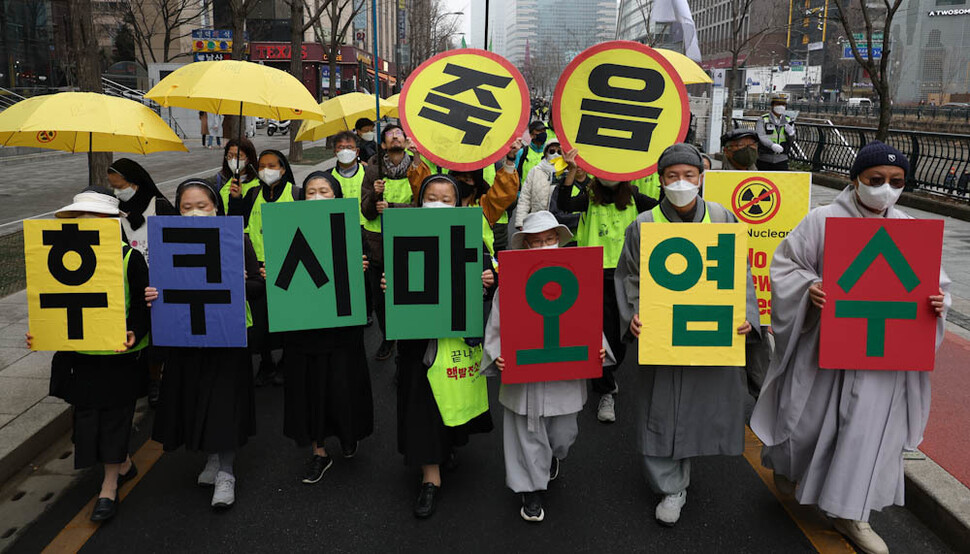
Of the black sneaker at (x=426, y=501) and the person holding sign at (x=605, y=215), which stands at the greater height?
the person holding sign at (x=605, y=215)

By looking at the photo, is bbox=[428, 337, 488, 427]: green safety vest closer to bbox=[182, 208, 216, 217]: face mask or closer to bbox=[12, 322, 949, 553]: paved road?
bbox=[12, 322, 949, 553]: paved road

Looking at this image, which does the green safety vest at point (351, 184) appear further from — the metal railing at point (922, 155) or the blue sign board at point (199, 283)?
the metal railing at point (922, 155)

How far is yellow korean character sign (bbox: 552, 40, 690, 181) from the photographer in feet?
15.1

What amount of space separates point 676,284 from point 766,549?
1.34 meters

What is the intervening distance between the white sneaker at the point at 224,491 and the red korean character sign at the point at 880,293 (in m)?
3.07

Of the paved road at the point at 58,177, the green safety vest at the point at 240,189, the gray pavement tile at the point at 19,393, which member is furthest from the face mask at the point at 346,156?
the paved road at the point at 58,177

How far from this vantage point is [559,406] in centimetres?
383

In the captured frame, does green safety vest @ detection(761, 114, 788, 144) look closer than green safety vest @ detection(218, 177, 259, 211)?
No

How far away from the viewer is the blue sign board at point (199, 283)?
152 inches

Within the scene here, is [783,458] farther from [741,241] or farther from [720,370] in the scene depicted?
[741,241]

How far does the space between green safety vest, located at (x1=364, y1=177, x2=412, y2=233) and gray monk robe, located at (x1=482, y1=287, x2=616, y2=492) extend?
269cm

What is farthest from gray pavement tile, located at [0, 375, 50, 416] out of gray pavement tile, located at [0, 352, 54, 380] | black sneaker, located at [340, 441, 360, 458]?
black sneaker, located at [340, 441, 360, 458]

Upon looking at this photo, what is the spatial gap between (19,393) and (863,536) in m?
5.29

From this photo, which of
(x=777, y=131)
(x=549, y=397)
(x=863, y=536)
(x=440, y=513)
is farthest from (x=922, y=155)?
(x=440, y=513)
